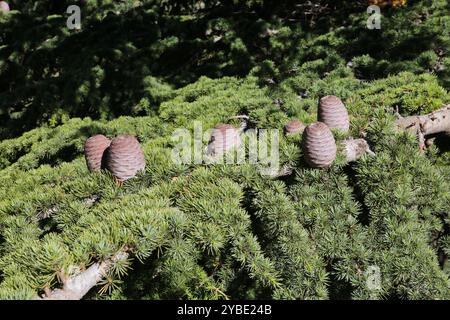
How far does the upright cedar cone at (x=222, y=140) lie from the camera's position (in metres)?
1.92

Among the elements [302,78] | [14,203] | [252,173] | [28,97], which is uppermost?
[252,173]

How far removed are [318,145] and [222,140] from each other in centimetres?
50

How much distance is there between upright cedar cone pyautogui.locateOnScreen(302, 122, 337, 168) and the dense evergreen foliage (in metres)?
0.06

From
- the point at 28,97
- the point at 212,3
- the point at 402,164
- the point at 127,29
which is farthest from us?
the point at 212,3

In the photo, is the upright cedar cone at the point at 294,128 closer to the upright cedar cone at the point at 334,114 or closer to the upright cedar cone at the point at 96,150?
the upright cedar cone at the point at 334,114

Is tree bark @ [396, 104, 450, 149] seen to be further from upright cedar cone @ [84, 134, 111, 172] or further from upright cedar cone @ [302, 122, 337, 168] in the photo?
upright cedar cone @ [84, 134, 111, 172]

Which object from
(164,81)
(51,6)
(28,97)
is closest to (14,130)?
(28,97)

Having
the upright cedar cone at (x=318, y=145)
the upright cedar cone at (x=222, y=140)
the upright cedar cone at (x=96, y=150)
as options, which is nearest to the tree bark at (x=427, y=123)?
the upright cedar cone at (x=318, y=145)

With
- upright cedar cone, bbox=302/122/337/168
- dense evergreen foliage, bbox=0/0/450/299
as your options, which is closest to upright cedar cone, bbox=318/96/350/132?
dense evergreen foliage, bbox=0/0/450/299

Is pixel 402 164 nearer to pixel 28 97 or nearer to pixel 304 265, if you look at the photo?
pixel 304 265

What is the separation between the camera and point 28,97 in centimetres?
Result: 457

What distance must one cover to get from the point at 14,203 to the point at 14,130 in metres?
3.22

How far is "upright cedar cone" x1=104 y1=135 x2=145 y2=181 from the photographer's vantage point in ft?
5.63

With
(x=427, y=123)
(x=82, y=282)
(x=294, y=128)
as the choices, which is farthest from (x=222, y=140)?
(x=427, y=123)
